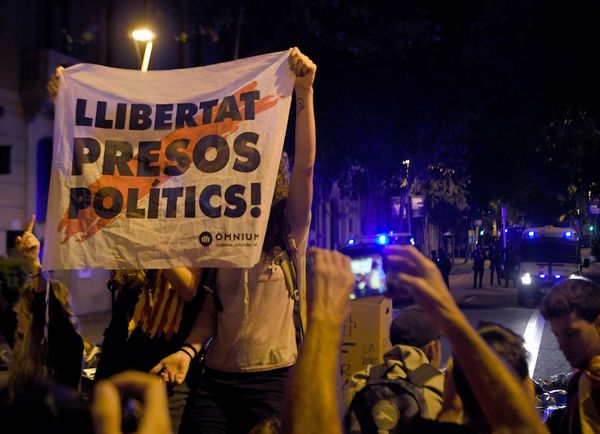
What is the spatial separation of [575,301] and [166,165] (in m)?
1.87

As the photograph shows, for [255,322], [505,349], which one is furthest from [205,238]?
[505,349]

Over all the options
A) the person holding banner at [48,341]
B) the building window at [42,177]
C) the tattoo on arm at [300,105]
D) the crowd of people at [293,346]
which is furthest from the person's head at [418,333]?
the building window at [42,177]

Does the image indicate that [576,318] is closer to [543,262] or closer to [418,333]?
[418,333]

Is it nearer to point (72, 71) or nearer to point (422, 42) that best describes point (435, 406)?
point (72, 71)

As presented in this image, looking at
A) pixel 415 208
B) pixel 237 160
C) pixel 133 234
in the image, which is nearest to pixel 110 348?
pixel 133 234

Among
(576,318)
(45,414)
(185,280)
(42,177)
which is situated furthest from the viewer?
(42,177)

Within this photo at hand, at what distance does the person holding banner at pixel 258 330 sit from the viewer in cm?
278

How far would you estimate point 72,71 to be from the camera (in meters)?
3.21

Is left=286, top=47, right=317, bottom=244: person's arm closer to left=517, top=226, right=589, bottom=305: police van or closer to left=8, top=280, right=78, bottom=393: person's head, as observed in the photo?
left=8, top=280, right=78, bottom=393: person's head

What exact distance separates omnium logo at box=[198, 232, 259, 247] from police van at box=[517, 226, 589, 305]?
15139 mm

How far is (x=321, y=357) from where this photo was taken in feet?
5.06

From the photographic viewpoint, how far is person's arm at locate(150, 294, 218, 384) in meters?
2.82

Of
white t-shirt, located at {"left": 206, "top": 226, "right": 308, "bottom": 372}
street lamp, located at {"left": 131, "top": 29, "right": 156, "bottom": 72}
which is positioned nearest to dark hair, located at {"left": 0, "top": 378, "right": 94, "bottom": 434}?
white t-shirt, located at {"left": 206, "top": 226, "right": 308, "bottom": 372}

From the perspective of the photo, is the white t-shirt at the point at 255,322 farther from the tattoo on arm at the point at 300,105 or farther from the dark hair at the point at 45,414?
the dark hair at the point at 45,414
